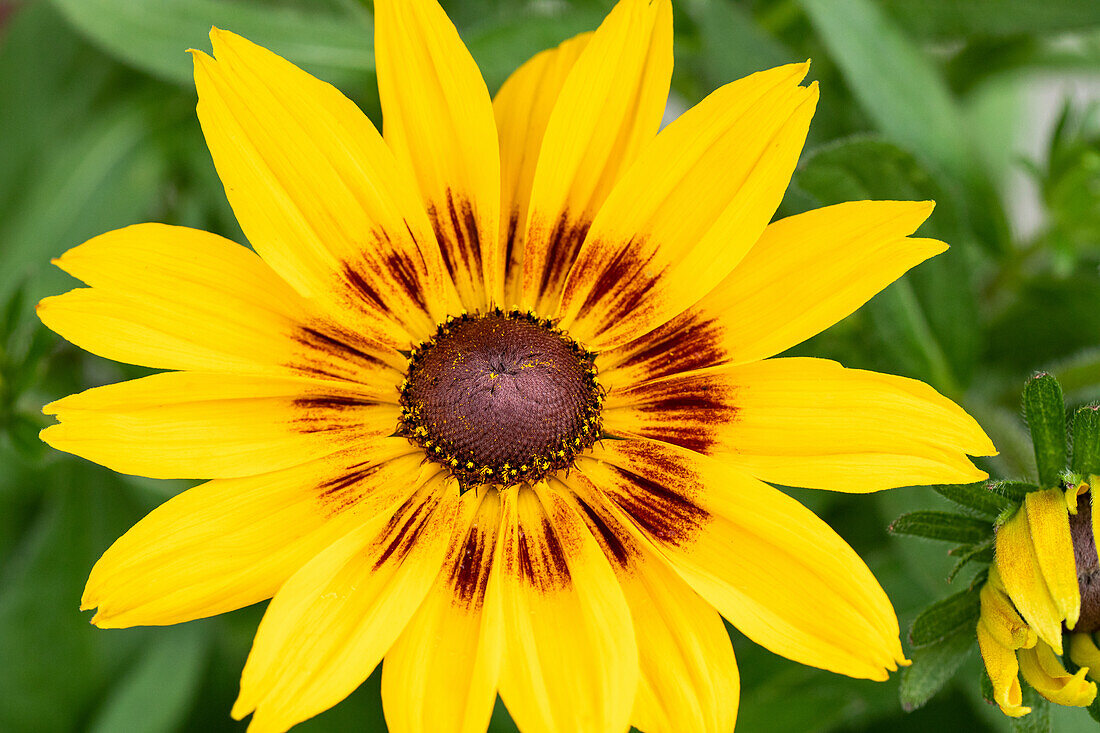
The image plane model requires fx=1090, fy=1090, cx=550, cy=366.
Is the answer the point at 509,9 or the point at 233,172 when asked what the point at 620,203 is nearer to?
the point at 233,172

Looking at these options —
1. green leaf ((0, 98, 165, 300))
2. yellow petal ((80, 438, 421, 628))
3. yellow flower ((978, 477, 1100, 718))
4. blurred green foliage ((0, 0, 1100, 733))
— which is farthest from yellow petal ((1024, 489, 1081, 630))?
green leaf ((0, 98, 165, 300))

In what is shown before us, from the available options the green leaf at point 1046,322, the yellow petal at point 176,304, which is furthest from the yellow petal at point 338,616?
the green leaf at point 1046,322

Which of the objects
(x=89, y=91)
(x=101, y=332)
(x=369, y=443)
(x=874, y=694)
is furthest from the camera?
(x=89, y=91)

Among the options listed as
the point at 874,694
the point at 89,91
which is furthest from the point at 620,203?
the point at 89,91

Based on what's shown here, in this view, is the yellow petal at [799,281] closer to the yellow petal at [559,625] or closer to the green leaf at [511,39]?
the yellow petal at [559,625]

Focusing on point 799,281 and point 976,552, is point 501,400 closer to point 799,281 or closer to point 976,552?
point 799,281

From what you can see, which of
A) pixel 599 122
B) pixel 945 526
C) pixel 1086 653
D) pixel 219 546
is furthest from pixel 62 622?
pixel 1086 653

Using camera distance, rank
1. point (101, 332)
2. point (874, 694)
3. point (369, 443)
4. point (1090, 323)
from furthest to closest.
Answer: point (1090, 323) < point (874, 694) < point (369, 443) < point (101, 332)

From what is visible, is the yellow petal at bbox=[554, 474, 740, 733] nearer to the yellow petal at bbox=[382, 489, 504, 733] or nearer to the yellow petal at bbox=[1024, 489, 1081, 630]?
the yellow petal at bbox=[382, 489, 504, 733]
